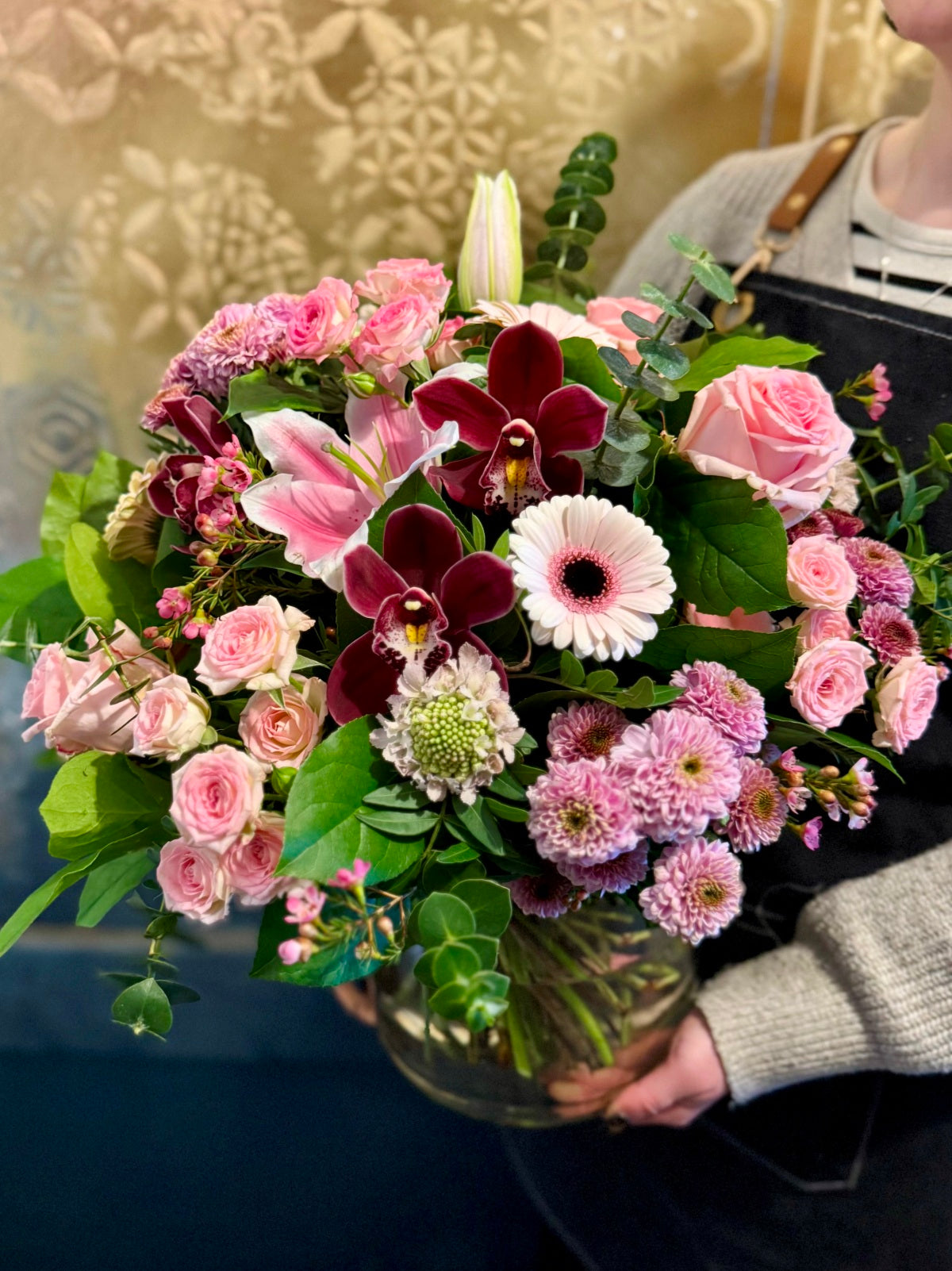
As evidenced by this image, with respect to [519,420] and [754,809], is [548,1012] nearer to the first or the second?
[754,809]

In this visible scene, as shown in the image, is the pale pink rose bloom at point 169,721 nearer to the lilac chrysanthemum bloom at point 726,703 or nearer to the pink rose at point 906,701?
the lilac chrysanthemum bloom at point 726,703

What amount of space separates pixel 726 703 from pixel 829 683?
75 millimetres

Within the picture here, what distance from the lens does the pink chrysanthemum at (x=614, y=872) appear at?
19.0 inches

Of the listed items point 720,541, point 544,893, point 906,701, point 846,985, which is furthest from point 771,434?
point 846,985

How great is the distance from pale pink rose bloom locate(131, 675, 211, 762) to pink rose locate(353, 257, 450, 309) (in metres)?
0.25

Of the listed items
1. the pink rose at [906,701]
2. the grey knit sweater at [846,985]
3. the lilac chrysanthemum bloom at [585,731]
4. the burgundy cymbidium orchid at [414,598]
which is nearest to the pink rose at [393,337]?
the burgundy cymbidium orchid at [414,598]

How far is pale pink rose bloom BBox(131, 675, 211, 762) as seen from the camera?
0.47 m

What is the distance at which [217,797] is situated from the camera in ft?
1.49

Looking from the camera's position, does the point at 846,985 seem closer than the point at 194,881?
No

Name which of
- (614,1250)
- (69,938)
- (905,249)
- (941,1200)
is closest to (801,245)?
(905,249)

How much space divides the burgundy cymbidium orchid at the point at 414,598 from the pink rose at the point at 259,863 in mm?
68

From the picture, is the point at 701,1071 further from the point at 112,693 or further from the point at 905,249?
the point at 905,249

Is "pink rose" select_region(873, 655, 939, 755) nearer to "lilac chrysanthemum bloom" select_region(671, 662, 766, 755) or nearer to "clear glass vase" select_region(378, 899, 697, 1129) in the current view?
"lilac chrysanthemum bloom" select_region(671, 662, 766, 755)

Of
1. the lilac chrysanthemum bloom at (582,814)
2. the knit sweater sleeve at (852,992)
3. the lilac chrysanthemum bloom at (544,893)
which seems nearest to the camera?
the lilac chrysanthemum bloom at (582,814)
